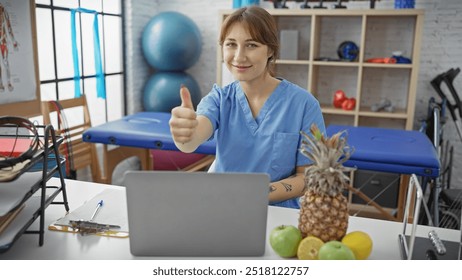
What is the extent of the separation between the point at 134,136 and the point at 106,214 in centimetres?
132

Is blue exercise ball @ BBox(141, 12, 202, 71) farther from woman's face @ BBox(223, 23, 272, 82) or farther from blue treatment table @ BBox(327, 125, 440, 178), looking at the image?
woman's face @ BBox(223, 23, 272, 82)

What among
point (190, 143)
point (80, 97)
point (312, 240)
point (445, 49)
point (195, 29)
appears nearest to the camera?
point (312, 240)

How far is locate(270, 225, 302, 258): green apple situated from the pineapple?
3cm

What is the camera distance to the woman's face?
116 cm

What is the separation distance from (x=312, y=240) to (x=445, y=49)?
9.74 feet

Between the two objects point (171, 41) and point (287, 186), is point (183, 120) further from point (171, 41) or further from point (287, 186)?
point (171, 41)

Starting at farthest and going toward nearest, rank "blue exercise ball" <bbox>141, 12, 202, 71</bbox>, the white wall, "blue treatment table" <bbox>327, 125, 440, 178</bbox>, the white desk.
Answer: "blue exercise ball" <bbox>141, 12, 202, 71</bbox> → the white wall → "blue treatment table" <bbox>327, 125, 440, 178</bbox> → the white desk

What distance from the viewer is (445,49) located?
3223 millimetres

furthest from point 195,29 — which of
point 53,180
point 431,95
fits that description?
point 53,180

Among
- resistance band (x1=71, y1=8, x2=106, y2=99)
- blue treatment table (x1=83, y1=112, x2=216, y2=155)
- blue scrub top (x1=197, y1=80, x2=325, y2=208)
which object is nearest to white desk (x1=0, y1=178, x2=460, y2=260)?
blue scrub top (x1=197, y1=80, x2=325, y2=208)

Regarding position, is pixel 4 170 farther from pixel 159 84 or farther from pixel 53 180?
pixel 159 84

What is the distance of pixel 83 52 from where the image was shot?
297 centimetres

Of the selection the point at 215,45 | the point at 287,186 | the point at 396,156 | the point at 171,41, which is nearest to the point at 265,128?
the point at 287,186

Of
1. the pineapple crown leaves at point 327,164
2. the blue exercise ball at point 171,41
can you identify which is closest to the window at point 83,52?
the blue exercise ball at point 171,41
